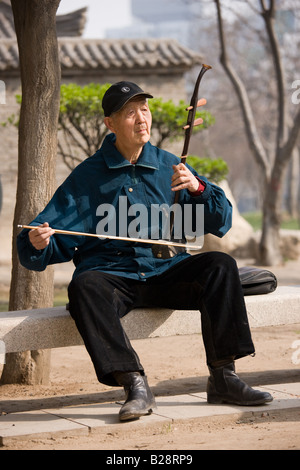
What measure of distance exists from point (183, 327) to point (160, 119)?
249 inches

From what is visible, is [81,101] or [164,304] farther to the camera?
[81,101]

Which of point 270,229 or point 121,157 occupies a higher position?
point 121,157

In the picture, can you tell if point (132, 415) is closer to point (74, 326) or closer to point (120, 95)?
point (74, 326)

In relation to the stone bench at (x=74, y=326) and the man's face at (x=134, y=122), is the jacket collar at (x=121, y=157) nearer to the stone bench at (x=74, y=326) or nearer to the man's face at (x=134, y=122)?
the man's face at (x=134, y=122)

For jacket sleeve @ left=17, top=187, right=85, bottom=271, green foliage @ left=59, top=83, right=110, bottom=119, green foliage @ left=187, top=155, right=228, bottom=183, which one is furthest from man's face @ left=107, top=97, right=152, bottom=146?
green foliage @ left=187, top=155, right=228, bottom=183

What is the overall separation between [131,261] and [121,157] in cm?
56

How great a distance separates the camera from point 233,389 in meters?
4.13

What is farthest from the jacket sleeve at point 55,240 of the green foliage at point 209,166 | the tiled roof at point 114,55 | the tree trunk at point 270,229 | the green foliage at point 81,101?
the tiled roof at point 114,55

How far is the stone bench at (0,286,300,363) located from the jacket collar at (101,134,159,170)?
763mm

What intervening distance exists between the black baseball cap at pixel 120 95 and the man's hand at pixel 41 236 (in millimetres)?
761

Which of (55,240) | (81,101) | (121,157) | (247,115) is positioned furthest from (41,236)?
(247,115)

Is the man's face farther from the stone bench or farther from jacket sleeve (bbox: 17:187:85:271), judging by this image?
the stone bench

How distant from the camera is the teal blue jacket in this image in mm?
4145

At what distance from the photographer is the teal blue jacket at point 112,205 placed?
4145 mm
